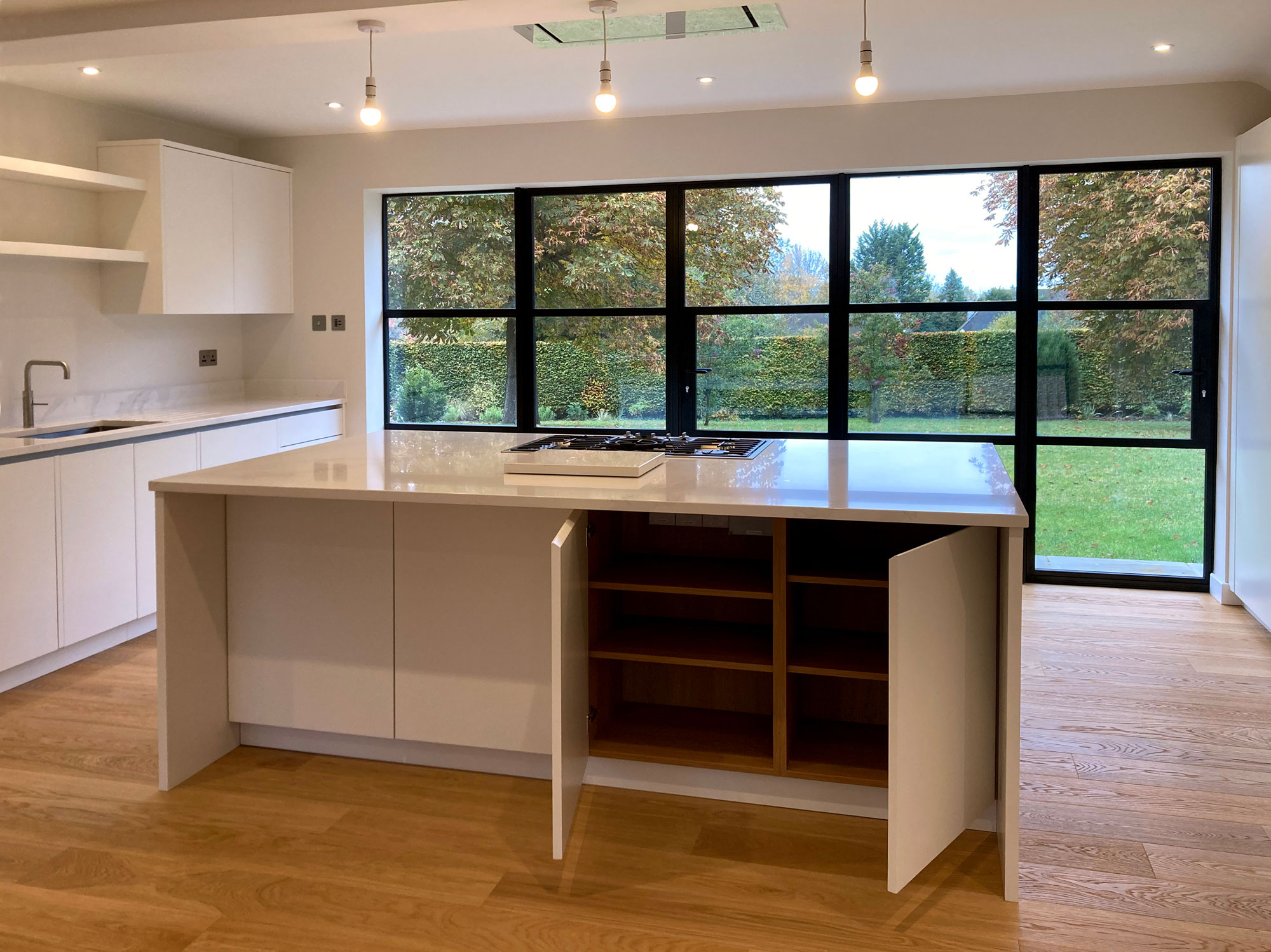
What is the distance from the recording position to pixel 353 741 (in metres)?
3.16

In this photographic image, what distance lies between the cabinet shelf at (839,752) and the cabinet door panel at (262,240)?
392 cm

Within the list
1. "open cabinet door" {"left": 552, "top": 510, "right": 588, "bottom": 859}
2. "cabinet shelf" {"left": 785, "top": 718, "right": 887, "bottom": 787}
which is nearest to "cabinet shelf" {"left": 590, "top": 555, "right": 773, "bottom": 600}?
"open cabinet door" {"left": 552, "top": 510, "right": 588, "bottom": 859}

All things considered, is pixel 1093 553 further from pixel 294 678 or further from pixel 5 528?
pixel 5 528

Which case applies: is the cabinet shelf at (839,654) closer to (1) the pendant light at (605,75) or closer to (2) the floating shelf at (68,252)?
(1) the pendant light at (605,75)

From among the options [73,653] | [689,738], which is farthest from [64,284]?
[689,738]

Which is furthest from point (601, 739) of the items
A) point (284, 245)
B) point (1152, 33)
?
point (284, 245)

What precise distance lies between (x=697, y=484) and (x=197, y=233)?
345cm

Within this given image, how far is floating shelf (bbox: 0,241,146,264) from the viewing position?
4168 mm

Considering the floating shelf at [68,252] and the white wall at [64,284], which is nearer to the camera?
the floating shelf at [68,252]

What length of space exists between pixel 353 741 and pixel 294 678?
26cm

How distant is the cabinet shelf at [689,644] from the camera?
270cm

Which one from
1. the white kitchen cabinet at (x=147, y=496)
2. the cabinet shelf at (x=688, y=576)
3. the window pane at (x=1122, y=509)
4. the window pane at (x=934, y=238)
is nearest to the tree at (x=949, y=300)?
the window pane at (x=934, y=238)

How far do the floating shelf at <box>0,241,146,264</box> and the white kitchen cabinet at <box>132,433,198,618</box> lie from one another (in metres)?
0.84

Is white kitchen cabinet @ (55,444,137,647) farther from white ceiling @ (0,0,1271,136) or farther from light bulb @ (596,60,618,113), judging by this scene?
light bulb @ (596,60,618,113)
